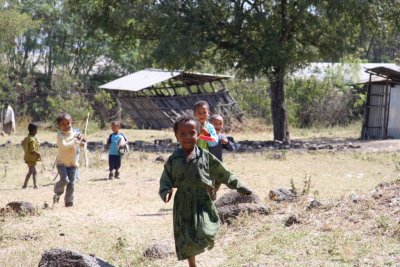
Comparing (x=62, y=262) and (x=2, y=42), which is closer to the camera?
(x=62, y=262)

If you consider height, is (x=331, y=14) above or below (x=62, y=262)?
above

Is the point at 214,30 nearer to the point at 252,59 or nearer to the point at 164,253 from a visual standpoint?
the point at 252,59

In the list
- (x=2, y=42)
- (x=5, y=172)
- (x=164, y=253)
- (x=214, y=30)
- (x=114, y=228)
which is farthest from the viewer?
(x=2, y=42)

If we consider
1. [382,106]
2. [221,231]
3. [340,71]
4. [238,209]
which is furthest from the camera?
[340,71]

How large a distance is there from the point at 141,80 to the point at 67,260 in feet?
83.0

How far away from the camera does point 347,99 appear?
32531mm

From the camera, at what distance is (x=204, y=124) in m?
8.83

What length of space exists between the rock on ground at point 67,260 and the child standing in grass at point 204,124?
10.0ft

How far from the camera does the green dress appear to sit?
19.0ft

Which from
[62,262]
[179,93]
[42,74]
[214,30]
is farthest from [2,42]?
[62,262]

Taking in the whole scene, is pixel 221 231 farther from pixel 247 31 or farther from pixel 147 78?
pixel 147 78

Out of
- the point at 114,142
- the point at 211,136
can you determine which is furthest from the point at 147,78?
the point at 211,136

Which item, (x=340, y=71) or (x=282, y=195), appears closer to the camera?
(x=282, y=195)

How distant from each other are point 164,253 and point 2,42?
85.4ft
